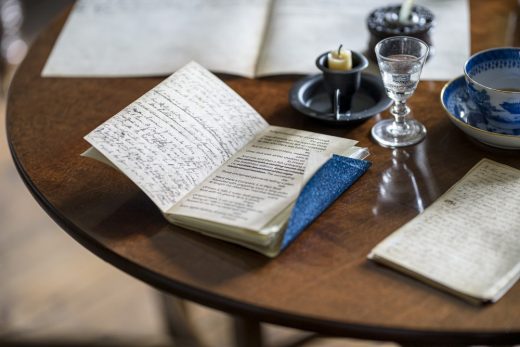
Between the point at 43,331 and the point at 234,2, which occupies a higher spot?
the point at 234,2

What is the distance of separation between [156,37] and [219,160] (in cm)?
40

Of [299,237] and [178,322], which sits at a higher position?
[299,237]

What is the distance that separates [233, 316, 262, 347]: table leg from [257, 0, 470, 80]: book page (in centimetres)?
44

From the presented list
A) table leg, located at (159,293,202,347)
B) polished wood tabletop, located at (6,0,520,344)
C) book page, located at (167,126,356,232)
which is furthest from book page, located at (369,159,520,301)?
table leg, located at (159,293,202,347)

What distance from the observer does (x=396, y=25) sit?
102 centimetres

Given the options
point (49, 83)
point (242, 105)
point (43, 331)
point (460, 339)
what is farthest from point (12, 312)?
point (460, 339)

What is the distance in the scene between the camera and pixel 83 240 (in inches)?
29.8

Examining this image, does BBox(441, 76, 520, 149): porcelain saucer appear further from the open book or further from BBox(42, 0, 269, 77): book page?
BBox(42, 0, 269, 77): book page

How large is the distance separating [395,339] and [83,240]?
331mm

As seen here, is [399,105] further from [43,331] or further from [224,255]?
[43,331]

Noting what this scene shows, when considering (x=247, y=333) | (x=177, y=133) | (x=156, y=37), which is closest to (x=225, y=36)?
(x=156, y=37)

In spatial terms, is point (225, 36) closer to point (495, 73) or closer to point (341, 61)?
point (341, 61)

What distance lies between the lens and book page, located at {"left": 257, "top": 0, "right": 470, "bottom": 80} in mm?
1024

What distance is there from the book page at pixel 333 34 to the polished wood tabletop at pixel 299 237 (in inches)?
1.6
